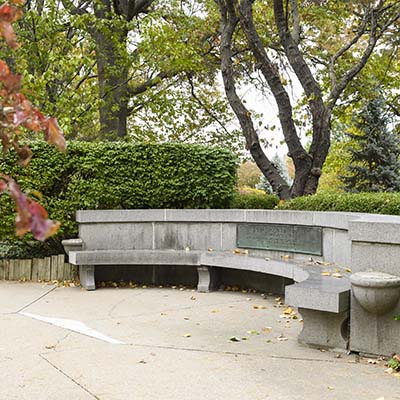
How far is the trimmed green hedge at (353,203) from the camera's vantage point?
711cm

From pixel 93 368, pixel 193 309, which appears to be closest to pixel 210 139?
pixel 193 309

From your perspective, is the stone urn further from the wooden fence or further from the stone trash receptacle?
the wooden fence

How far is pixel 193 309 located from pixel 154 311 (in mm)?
510

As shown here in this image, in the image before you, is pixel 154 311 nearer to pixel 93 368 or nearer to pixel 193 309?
pixel 193 309

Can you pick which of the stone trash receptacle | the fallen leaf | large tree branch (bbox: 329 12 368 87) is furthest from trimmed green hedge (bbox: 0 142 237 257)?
the fallen leaf

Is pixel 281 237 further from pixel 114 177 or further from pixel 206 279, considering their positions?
pixel 114 177

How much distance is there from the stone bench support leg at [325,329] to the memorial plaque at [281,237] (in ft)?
7.66

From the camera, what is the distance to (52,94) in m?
13.7

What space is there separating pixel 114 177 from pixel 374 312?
5.40m

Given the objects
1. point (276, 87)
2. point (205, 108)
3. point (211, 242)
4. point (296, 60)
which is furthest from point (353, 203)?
point (205, 108)

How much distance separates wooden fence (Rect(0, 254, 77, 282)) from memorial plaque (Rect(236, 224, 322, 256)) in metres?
2.97

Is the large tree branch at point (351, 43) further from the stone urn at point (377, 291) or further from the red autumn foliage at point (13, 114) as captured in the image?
the red autumn foliage at point (13, 114)

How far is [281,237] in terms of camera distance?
7.96 metres

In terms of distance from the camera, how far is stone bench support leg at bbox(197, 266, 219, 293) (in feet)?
27.2
